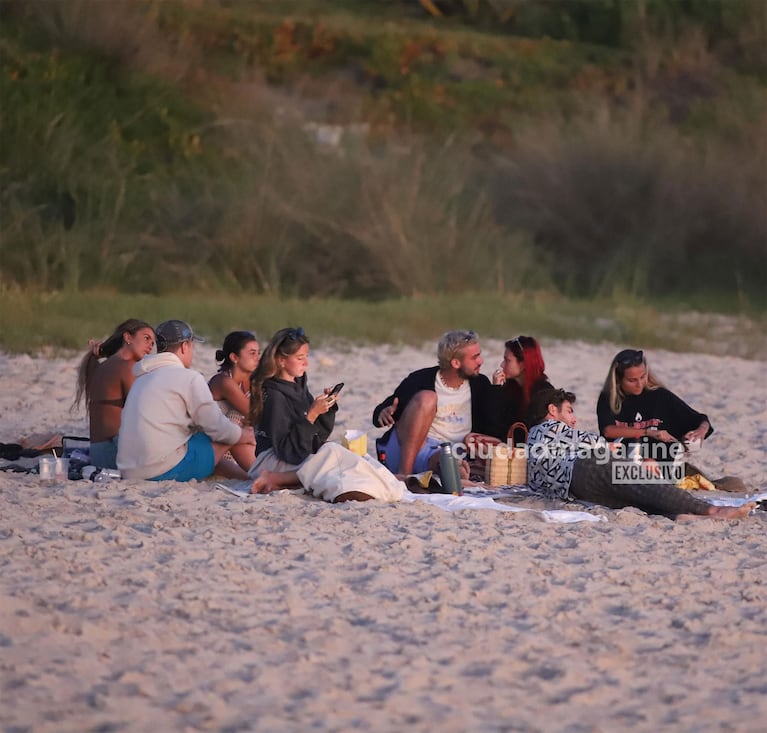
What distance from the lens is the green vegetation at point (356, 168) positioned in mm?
15266

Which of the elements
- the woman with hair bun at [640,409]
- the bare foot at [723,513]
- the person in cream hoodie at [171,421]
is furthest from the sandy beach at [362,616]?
the woman with hair bun at [640,409]

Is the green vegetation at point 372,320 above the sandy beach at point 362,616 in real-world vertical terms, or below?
above

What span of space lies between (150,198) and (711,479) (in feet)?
32.2

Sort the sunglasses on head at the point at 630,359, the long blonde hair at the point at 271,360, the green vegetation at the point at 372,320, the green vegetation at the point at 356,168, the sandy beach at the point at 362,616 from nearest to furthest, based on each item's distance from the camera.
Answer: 1. the sandy beach at the point at 362,616
2. the long blonde hair at the point at 271,360
3. the sunglasses on head at the point at 630,359
4. the green vegetation at the point at 372,320
5. the green vegetation at the point at 356,168

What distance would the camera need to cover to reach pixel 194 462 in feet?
22.2

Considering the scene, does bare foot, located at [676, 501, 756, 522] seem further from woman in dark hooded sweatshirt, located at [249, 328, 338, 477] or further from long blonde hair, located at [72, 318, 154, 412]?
long blonde hair, located at [72, 318, 154, 412]

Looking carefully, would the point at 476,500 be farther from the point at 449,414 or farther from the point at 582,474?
the point at 449,414

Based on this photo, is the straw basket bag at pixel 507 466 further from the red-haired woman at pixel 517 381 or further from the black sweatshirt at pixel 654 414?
the black sweatshirt at pixel 654 414

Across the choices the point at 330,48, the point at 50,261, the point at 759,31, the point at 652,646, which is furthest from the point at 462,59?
the point at 652,646

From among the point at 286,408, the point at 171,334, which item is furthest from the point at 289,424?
the point at 171,334

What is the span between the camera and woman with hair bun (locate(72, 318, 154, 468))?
7.06m

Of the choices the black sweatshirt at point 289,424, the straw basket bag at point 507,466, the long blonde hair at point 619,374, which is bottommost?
the straw basket bag at point 507,466

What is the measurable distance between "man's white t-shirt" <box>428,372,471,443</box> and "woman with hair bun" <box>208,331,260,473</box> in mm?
914

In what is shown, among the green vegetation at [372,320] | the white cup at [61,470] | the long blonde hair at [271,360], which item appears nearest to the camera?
the long blonde hair at [271,360]
